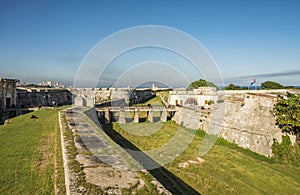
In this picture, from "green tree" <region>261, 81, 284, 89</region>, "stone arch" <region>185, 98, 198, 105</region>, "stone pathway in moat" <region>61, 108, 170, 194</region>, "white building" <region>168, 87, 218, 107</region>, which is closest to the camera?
"stone pathway in moat" <region>61, 108, 170, 194</region>

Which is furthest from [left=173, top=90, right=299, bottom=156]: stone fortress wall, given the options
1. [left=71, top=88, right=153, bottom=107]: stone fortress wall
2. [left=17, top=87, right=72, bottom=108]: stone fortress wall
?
[left=17, top=87, right=72, bottom=108]: stone fortress wall

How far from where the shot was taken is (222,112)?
1639 cm

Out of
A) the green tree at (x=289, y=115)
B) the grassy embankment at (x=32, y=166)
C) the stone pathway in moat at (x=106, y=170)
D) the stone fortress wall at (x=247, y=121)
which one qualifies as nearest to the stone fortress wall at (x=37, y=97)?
the grassy embankment at (x=32, y=166)

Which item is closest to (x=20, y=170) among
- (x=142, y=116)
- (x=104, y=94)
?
(x=142, y=116)

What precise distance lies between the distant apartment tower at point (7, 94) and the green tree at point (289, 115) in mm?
26174

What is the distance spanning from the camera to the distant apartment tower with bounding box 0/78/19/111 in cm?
2393

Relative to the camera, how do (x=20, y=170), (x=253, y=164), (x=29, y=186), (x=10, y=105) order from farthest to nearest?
(x=10, y=105) → (x=253, y=164) → (x=20, y=170) → (x=29, y=186)

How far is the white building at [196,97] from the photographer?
26.2 m

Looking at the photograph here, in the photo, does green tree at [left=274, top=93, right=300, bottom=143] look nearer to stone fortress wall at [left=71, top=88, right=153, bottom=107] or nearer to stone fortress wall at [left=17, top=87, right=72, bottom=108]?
stone fortress wall at [left=71, top=88, right=153, bottom=107]

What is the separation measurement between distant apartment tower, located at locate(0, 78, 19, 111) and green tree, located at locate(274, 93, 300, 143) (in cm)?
2617

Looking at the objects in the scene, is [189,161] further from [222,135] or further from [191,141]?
[222,135]

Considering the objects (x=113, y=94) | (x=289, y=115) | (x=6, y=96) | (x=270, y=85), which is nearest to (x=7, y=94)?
(x=6, y=96)

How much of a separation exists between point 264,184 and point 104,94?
113 ft

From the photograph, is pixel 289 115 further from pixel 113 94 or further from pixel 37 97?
pixel 37 97
